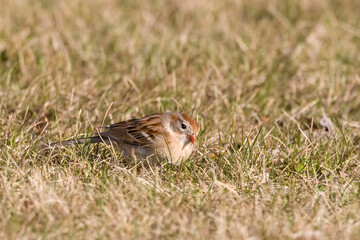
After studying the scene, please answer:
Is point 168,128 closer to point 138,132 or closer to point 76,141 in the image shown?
point 138,132

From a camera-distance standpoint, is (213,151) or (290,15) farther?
(290,15)

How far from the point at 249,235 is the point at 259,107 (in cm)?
329

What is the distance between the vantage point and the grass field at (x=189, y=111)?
437 centimetres

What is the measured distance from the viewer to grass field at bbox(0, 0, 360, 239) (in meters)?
4.37

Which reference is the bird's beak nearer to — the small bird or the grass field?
the small bird

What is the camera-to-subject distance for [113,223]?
4242 mm

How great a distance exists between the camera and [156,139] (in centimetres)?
560

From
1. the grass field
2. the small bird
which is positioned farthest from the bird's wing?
the grass field

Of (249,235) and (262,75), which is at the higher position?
(249,235)

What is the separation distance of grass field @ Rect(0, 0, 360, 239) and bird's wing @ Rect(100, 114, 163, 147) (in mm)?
161

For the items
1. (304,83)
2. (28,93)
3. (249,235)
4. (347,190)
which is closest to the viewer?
(249,235)

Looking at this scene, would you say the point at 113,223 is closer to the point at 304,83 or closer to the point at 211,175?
the point at 211,175

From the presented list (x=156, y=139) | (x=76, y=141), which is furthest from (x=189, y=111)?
(x=76, y=141)

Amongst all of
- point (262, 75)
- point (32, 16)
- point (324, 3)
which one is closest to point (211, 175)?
point (262, 75)
